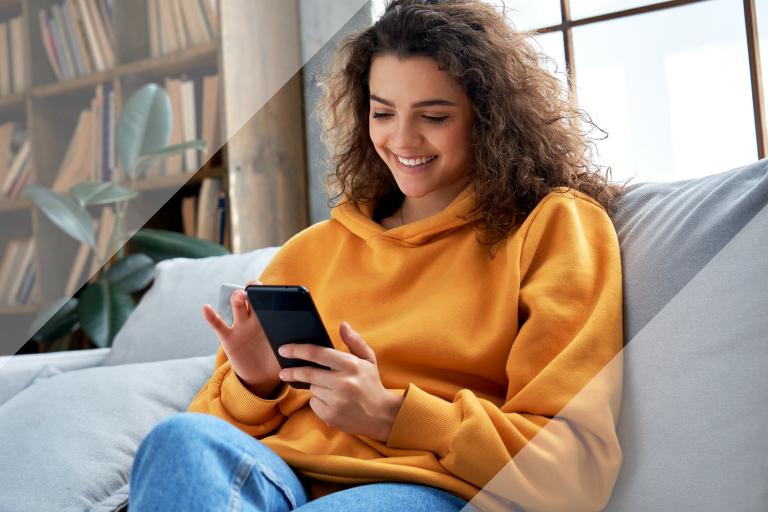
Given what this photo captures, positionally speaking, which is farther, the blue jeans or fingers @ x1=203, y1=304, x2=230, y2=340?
fingers @ x1=203, y1=304, x2=230, y2=340

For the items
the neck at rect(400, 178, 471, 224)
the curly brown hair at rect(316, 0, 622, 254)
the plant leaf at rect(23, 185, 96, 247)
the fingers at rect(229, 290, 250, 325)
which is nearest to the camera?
the fingers at rect(229, 290, 250, 325)

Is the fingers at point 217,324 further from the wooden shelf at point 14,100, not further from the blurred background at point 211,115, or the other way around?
the wooden shelf at point 14,100

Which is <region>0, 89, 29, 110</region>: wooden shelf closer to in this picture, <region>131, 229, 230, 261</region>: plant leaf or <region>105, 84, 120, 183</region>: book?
<region>105, 84, 120, 183</region>: book

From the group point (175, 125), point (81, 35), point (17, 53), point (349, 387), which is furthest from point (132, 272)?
point (349, 387)

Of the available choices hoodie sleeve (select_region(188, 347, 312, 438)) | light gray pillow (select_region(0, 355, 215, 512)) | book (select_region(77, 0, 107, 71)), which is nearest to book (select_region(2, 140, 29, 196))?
book (select_region(77, 0, 107, 71))

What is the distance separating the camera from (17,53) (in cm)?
253

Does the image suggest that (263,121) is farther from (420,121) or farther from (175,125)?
(420,121)

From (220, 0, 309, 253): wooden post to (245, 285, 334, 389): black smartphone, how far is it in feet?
4.54

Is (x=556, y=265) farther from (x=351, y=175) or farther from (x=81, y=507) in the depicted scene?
(x=81, y=507)

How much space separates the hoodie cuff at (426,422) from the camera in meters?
0.71

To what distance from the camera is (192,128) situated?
2236 millimetres

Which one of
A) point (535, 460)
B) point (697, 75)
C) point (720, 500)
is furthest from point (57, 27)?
point (720, 500)

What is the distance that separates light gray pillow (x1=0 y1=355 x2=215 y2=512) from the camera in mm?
884

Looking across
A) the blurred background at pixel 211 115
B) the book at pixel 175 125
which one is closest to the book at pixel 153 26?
the blurred background at pixel 211 115
